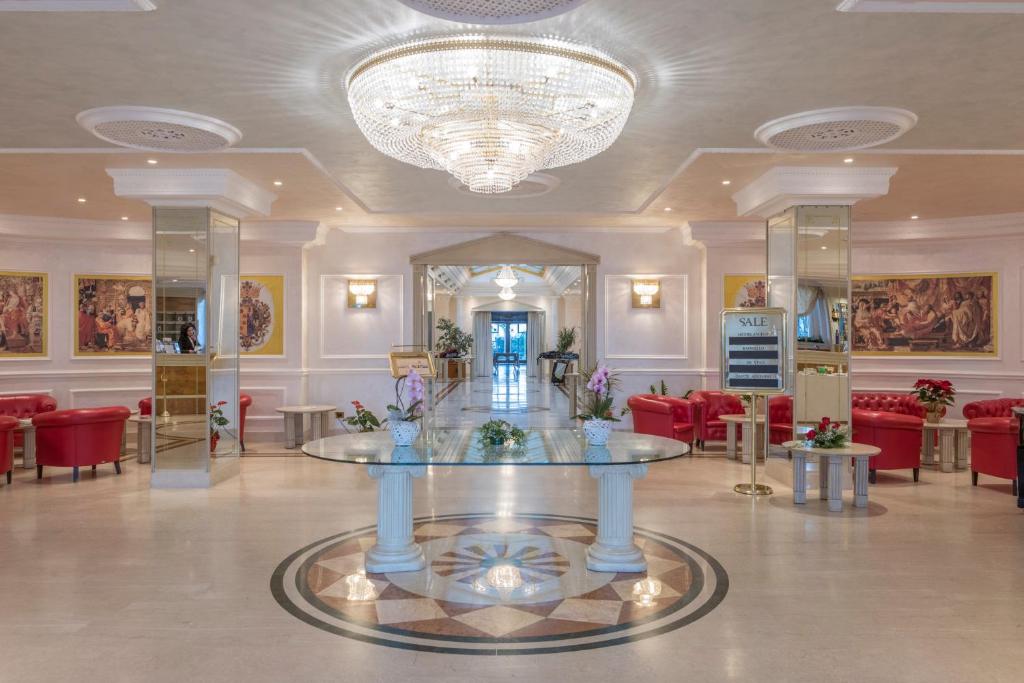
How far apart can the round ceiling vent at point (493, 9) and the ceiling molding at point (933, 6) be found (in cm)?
159

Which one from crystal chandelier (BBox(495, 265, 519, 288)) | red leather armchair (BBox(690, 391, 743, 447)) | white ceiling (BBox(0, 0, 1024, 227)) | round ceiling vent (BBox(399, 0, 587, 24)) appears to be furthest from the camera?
crystal chandelier (BBox(495, 265, 519, 288))

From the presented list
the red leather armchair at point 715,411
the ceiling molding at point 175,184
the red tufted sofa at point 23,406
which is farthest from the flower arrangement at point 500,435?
the red tufted sofa at point 23,406

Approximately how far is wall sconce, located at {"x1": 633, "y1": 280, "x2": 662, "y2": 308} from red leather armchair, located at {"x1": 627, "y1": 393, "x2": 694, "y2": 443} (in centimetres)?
212

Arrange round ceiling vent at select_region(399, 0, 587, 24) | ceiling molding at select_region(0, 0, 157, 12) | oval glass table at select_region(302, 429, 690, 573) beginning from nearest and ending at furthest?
round ceiling vent at select_region(399, 0, 587, 24) < ceiling molding at select_region(0, 0, 157, 12) < oval glass table at select_region(302, 429, 690, 573)

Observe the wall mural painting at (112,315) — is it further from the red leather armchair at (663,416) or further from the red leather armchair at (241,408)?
the red leather armchair at (663,416)

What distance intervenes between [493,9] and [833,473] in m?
5.79

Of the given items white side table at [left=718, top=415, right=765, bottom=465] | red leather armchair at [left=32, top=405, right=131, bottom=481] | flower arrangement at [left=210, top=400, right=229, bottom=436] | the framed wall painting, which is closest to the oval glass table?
flower arrangement at [left=210, top=400, right=229, bottom=436]

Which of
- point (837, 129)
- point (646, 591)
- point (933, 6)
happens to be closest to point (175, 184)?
point (646, 591)

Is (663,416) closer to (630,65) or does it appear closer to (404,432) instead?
(404,432)

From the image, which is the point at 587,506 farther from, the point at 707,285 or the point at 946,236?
the point at 946,236

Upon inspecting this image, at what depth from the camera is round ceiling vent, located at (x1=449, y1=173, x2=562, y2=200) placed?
809cm

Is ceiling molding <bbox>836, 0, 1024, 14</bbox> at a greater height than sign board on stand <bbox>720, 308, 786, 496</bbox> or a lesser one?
greater

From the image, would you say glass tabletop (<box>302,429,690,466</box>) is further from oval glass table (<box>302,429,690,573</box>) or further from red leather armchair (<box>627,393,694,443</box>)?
red leather armchair (<box>627,393,694,443</box>)

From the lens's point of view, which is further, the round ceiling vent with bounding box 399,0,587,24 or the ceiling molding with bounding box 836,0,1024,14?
the ceiling molding with bounding box 836,0,1024,14
